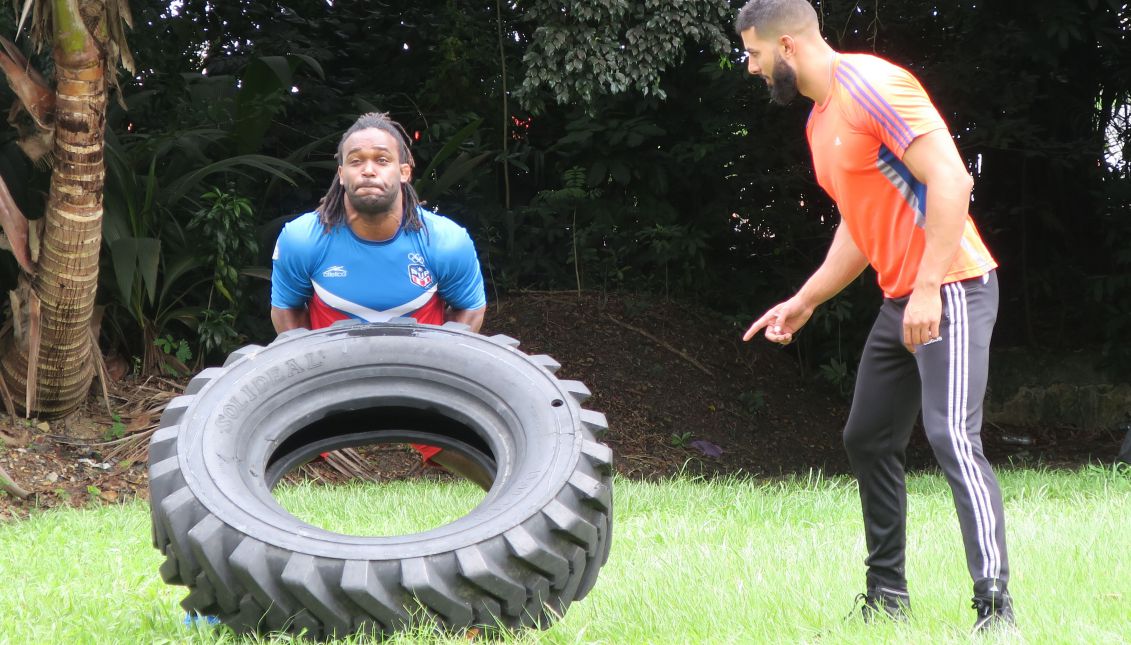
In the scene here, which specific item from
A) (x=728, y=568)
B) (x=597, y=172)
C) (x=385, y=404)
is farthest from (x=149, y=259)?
(x=728, y=568)

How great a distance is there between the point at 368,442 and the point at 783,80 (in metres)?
1.88

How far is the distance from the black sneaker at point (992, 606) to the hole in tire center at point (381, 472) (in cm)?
169

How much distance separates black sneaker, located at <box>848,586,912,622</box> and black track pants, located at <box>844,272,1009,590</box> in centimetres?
3

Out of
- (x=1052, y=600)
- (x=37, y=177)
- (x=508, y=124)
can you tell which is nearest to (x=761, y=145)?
(x=508, y=124)

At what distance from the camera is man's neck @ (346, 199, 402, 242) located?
4.35m

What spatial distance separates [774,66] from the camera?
3371 mm

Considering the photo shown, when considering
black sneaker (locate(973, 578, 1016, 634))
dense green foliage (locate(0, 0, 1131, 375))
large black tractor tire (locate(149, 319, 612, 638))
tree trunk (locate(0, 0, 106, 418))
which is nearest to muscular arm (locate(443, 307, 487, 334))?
large black tractor tire (locate(149, 319, 612, 638))

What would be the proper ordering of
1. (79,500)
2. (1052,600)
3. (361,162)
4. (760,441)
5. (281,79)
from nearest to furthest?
(1052,600) < (361,162) < (79,500) < (281,79) < (760,441)

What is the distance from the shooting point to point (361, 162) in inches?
172

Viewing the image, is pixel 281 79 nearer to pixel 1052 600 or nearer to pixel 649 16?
pixel 649 16

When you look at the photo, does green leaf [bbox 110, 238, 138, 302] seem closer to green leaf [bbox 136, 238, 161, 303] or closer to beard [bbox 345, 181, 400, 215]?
green leaf [bbox 136, 238, 161, 303]

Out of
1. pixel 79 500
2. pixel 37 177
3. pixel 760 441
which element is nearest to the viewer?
pixel 79 500

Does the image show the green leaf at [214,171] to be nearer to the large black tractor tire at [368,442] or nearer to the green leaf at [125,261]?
the green leaf at [125,261]

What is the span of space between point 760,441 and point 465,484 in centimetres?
381
